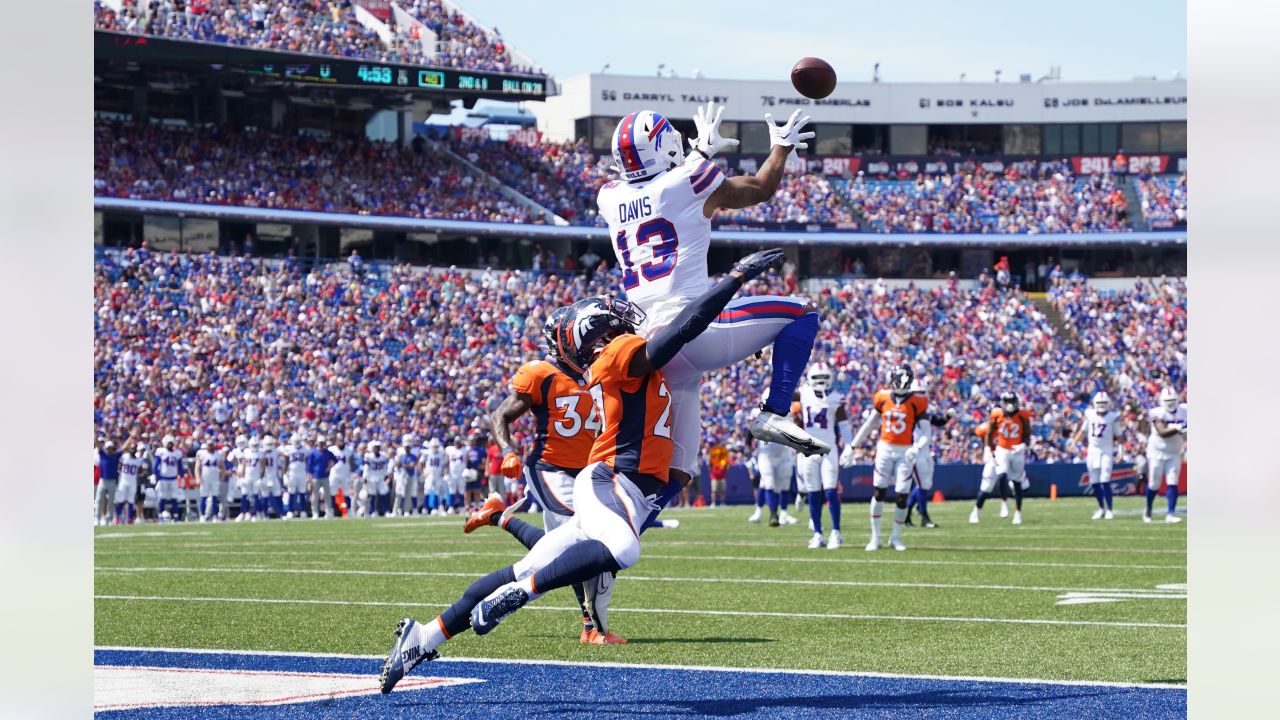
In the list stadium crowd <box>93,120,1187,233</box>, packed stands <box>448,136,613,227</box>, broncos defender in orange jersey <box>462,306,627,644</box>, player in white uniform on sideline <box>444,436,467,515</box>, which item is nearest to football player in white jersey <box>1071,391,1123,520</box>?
stadium crowd <box>93,120,1187,233</box>

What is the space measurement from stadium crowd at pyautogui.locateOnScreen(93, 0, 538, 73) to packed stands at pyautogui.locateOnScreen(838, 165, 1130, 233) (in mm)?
12064

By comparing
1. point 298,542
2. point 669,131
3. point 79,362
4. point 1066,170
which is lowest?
point 298,542

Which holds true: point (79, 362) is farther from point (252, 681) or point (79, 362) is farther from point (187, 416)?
point (187, 416)

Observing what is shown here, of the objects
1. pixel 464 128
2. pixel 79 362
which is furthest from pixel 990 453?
pixel 464 128

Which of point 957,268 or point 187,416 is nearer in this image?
point 187,416

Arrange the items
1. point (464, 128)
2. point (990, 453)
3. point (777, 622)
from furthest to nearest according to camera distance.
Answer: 1. point (464, 128)
2. point (990, 453)
3. point (777, 622)

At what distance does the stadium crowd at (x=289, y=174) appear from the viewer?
34.5 metres

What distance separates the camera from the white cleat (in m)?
6.25

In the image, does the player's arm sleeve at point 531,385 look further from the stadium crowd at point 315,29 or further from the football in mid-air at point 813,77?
the stadium crowd at point 315,29

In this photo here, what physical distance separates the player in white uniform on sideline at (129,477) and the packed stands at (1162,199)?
30.6 metres

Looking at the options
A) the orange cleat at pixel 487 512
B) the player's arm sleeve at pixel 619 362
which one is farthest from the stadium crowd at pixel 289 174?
the player's arm sleeve at pixel 619 362

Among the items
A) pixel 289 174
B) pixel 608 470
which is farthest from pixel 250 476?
pixel 608 470

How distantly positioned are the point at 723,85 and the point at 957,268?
940 centimetres

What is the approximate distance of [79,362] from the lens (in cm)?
271
